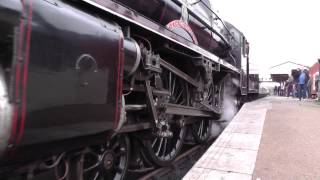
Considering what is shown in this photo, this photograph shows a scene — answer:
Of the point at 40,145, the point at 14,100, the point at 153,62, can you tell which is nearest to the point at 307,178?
the point at 153,62

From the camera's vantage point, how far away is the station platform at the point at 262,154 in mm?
3631

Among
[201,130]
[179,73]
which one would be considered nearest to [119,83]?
[179,73]

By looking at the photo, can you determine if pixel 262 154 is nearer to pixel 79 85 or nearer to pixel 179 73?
pixel 179 73

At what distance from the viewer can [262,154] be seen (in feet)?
14.4

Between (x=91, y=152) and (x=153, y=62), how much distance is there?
116 centimetres

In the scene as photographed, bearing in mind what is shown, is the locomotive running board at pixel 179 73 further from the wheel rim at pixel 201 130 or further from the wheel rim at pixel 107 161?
the wheel rim at pixel 201 130

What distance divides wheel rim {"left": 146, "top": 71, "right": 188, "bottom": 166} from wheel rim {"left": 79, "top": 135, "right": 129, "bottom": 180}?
550 millimetres

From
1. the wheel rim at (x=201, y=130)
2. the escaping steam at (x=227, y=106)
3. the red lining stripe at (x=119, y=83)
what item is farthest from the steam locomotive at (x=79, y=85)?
the escaping steam at (x=227, y=106)

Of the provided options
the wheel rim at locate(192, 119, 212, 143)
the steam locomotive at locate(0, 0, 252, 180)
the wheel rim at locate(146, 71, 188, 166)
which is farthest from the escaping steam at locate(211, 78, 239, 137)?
the steam locomotive at locate(0, 0, 252, 180)

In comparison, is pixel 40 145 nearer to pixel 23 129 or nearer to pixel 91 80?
pixel 23 129

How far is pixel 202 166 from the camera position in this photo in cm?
390

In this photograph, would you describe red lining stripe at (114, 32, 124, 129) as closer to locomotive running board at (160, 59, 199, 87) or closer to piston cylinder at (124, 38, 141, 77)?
piston cylinder at (124, 38, 141, 77)

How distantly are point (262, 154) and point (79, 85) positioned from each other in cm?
292

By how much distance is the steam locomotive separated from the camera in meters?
1.80
